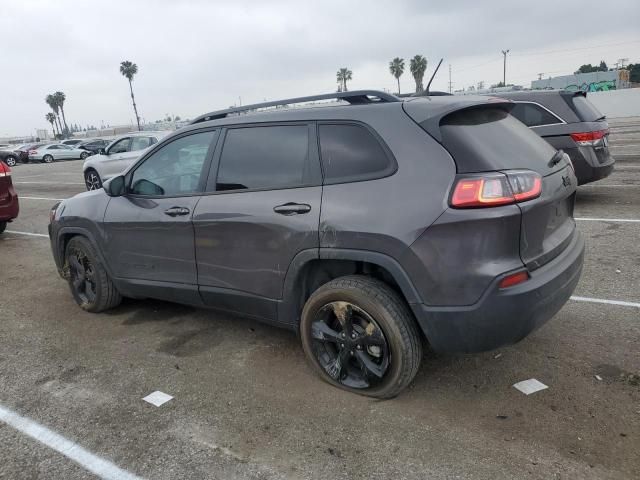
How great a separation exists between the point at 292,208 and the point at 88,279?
8.50 feet

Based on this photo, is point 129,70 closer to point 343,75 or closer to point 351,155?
point 343,75

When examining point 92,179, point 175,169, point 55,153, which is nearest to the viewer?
point 175,169

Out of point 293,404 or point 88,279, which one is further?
point 88,279

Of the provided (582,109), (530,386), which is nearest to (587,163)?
(582,109)

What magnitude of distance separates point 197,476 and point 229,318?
80.4 inches

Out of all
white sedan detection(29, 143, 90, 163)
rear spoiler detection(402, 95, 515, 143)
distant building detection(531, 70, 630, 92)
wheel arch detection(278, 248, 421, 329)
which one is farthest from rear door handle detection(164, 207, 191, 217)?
distant building detection(531, 70, 630, 92)

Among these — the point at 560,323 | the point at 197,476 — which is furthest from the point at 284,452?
the point at 560,323

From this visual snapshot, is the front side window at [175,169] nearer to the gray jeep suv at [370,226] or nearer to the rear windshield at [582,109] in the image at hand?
the gray jeep suv at [370,226]

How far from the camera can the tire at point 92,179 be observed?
45.6 ft

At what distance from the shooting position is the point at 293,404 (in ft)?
10.4

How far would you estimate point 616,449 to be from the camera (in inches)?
102

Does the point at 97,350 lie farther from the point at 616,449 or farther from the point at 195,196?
the point at 616,449

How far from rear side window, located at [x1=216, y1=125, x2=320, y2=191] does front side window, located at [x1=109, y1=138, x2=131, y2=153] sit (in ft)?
38.8

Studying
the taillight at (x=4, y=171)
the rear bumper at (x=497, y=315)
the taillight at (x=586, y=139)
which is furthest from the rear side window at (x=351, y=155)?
the taillight at (x=4, y=171)
